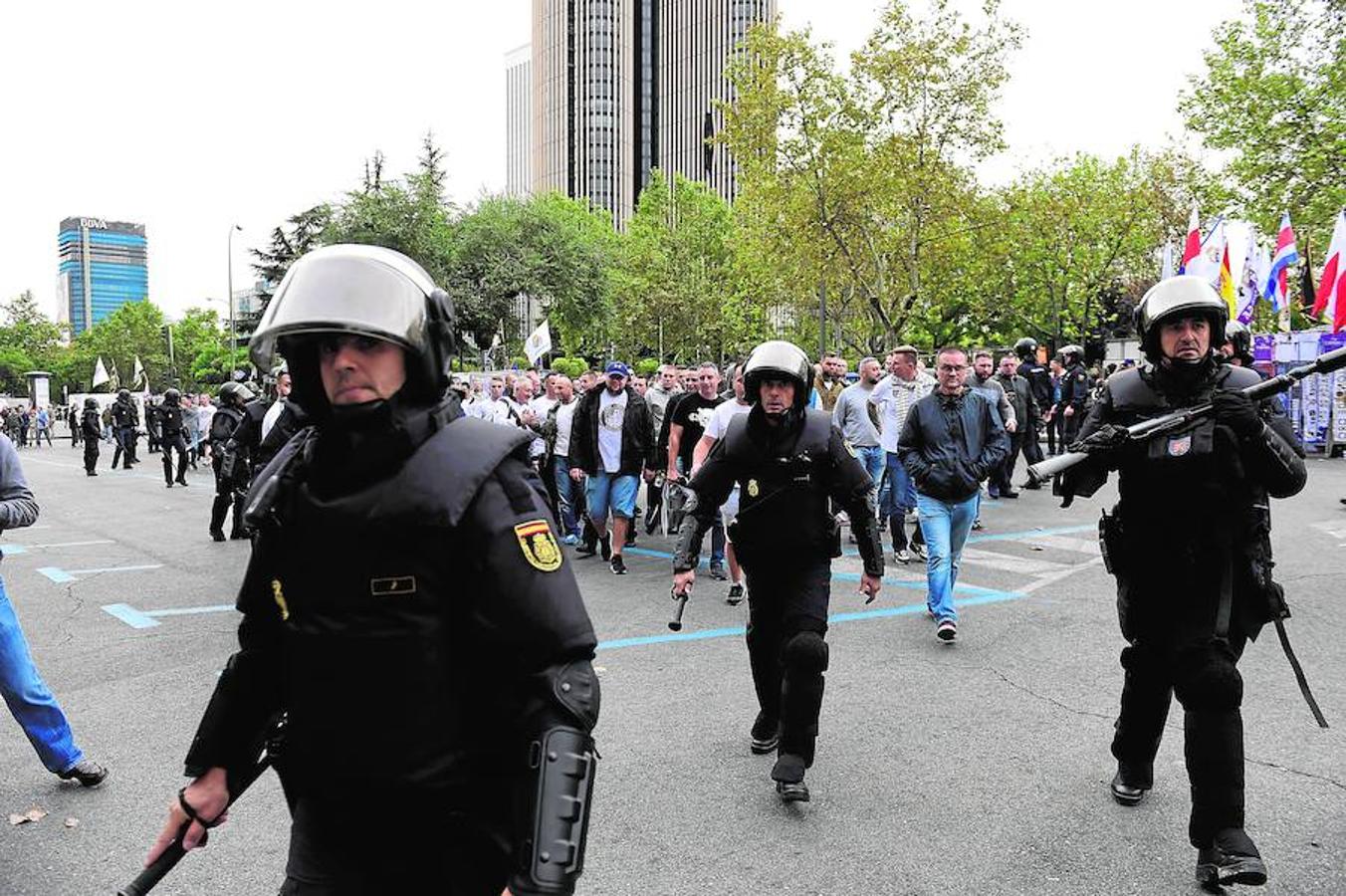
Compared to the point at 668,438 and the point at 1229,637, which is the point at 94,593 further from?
the point at 1229,637

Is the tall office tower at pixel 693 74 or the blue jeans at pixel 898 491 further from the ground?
the tall office tower at pixel 693 74

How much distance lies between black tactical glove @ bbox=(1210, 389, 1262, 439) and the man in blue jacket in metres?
3.22

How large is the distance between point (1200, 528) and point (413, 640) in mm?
2951

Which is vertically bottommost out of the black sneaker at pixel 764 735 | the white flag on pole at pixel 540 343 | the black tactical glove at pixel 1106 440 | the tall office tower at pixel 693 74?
the black sneaker at pixel 764 735

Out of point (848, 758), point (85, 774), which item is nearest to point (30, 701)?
point (85, 774)

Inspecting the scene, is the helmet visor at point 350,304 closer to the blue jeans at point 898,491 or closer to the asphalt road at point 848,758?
the asphalt road at point 848,758

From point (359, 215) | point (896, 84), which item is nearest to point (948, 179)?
point (896, 84)

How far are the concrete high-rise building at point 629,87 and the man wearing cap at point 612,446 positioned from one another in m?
101

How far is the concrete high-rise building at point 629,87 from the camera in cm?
10931

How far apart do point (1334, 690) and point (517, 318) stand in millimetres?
45702

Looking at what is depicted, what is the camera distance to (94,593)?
8.95 m

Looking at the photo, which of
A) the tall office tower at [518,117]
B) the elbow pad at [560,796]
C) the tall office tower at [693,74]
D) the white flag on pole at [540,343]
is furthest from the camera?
the tall office tower at [518,117]

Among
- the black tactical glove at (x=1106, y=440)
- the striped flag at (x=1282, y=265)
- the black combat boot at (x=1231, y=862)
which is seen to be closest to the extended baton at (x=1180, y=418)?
the black tactical glove at (x=1106, y=440)

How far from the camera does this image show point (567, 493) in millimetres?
11234
